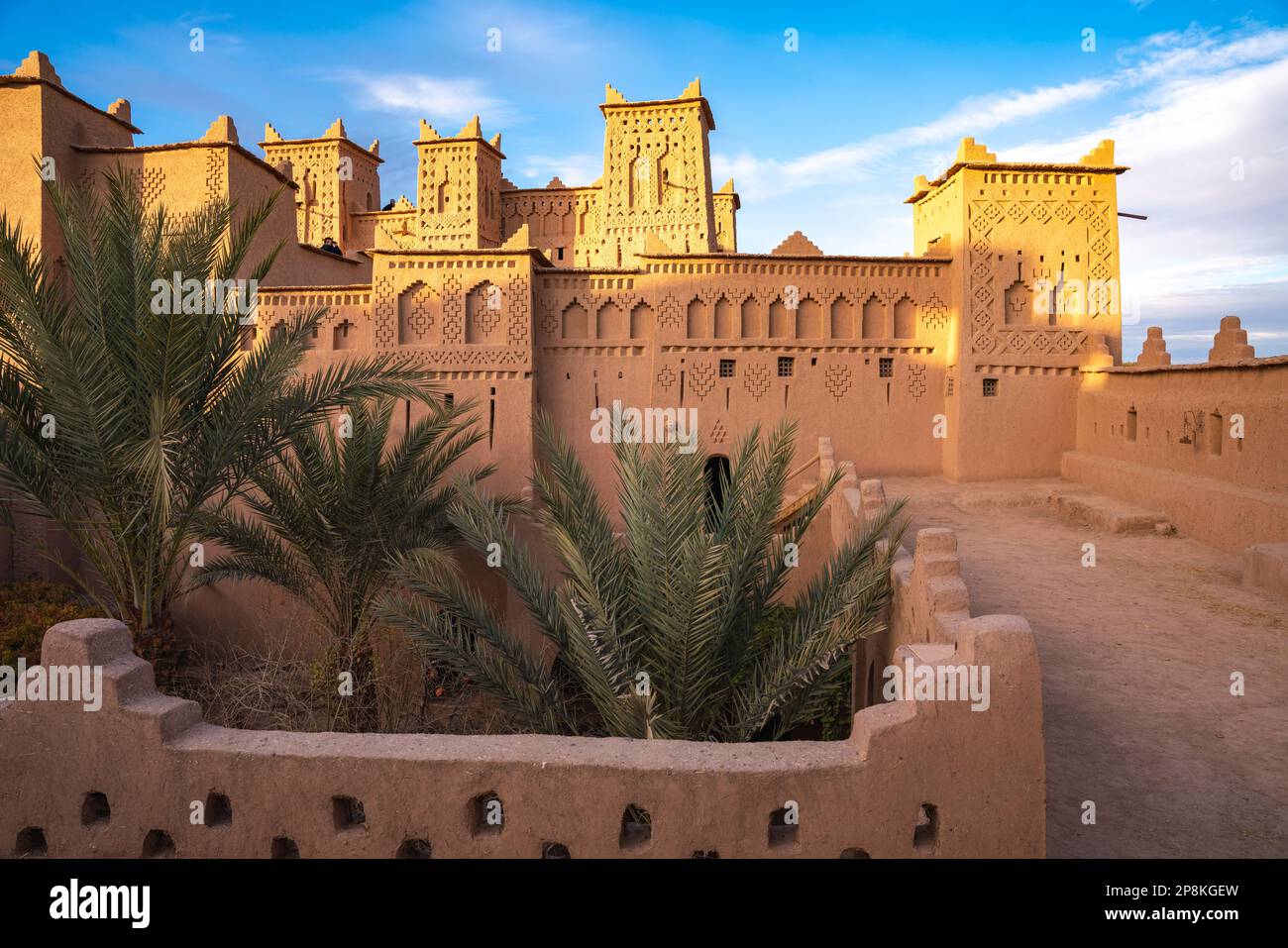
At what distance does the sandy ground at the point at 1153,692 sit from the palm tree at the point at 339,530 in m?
5.80

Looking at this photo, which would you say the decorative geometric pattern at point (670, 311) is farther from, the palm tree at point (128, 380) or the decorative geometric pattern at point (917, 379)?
the palm tree at point (128, 380)

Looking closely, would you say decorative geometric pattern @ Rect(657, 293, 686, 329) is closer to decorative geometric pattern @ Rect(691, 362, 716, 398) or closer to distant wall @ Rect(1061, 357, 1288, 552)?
decorative geometric pattern @ Rect(691, 362, 716, 398)

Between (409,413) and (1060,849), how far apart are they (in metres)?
12.7

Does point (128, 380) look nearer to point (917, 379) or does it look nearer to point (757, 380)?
point (757, 380)

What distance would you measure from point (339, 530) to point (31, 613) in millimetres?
4593

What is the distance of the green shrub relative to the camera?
9469 mm

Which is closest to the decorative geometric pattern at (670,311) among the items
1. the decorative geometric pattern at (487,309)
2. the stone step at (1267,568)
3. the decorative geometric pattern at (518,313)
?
the decorative geometric pattern at (518,313)

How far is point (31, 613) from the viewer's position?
10.2 meters

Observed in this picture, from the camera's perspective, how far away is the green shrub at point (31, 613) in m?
9.47

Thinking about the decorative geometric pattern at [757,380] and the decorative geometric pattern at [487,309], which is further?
the decorative geometric pattern at [757,380]

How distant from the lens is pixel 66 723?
4.27 m

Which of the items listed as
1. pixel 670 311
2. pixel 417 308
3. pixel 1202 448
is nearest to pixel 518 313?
pixel 417 308
